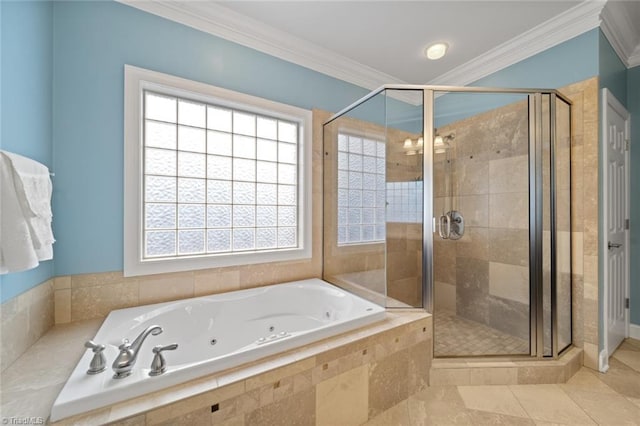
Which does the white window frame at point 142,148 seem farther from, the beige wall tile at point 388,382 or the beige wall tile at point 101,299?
→ the beige wall tile at point 388,382

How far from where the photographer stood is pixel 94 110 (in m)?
1.55

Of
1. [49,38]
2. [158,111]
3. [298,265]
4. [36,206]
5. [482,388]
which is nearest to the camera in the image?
[36,206]

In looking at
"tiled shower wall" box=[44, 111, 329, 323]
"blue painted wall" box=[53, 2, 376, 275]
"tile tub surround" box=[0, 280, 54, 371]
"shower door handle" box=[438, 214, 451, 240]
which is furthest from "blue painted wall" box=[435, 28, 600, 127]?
"tile tub surround" box=[0, 280, 54, 371]

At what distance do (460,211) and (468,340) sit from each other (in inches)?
46.4

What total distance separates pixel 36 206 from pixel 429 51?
9.75ft

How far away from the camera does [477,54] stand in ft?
7.80

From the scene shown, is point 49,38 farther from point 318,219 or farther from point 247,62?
point 318,219

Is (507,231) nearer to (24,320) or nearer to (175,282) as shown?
(175,282)

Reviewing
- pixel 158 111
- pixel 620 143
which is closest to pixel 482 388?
pixel 620 143

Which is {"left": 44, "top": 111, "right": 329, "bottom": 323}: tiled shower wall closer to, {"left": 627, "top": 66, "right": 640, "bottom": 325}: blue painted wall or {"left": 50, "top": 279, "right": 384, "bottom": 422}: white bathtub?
{"left": 50, "top": 279, "right": 384, "bottom": 422}: white bathtub

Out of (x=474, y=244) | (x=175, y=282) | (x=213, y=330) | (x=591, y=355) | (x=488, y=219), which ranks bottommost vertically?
(x=591, y=355)

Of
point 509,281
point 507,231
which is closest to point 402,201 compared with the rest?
point 507,231

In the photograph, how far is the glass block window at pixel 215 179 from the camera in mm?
1802

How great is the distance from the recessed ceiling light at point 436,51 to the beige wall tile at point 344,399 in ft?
8.70
